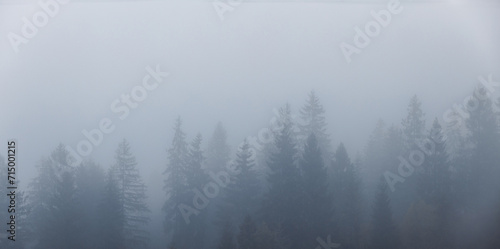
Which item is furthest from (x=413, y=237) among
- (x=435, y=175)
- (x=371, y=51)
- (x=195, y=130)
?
(x=371, y=51)

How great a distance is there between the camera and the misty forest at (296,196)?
2044cm

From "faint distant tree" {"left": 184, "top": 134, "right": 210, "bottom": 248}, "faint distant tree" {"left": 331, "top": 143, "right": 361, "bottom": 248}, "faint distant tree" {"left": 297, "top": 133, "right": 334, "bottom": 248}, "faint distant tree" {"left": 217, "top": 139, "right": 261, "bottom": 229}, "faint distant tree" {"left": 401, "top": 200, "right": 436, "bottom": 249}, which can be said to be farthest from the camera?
"faint distant tree" {"left": 184, "top": 134, "right": 210, "bottom": 248}

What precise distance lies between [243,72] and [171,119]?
13.8m

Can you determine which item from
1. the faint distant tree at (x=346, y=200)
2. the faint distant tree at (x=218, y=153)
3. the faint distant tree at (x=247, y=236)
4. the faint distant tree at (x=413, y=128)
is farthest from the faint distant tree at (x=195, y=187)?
the faint distant tree at (x=413, y=128)

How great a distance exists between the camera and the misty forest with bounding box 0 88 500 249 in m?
20.4

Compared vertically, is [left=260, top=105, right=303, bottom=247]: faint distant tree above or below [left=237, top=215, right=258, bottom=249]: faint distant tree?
above

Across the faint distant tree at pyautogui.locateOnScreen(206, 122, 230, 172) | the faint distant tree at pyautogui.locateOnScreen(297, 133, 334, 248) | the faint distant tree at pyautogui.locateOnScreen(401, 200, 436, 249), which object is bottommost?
the faint distant tree at pyautogui.locateOnScreen(401, 200, 436, 249)

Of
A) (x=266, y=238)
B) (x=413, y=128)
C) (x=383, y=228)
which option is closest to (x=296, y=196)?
(x=266, y=238)

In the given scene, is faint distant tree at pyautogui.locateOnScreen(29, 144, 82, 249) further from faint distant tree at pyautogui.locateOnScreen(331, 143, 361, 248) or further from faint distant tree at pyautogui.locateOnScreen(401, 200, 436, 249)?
faint distant tree at pyautogui.locateOnScreen(401, 200, 436, 249)

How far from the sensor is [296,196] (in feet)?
67.1

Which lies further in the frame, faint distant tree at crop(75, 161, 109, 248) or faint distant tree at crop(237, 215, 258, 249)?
faint distant tree at crop(75, 161, 109, 248)

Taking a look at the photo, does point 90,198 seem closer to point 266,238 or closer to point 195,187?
point 195,187

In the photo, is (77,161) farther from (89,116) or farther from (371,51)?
(371,51)

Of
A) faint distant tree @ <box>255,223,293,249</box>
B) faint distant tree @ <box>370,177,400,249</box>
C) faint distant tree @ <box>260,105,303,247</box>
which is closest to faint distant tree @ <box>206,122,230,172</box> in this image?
faint distant tree @ <box>260,105,303,247</box>
